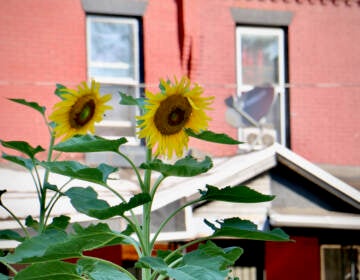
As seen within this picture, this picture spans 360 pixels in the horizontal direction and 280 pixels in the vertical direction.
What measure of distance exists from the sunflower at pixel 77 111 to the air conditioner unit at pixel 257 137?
587 centimetres

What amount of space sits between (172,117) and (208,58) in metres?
6.34

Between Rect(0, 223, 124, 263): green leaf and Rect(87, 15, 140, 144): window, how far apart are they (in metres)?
6.00

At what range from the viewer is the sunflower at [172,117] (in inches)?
70.4

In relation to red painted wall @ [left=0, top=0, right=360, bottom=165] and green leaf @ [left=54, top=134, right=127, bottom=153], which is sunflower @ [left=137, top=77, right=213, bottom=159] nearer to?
green leaf @ [left=54, top=134, right=127, bottom=153]

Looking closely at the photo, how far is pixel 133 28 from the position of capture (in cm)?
806

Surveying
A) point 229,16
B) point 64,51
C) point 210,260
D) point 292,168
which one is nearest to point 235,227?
point 210,260

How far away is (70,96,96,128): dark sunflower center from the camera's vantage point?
2.03m

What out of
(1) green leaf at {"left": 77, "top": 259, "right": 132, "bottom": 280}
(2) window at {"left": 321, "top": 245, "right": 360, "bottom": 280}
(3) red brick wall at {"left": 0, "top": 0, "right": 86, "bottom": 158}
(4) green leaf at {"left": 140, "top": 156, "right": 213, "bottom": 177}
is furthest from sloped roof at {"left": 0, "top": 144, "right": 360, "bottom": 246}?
(4) green leaf at {"left": 140, "top": 156, "right": 213, "bottom": 177}

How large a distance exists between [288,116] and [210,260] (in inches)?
274

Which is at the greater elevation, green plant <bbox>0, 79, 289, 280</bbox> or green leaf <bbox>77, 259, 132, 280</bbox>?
green plant <bbox>0, 79, 289, 280</bbox>

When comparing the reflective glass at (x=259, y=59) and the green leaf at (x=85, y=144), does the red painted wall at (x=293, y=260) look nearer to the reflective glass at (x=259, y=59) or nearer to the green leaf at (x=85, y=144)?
the reflective glass at (x=259, y=59)

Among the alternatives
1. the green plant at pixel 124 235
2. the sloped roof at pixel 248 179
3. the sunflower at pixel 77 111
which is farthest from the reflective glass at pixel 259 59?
the green plant at pixel 124 235

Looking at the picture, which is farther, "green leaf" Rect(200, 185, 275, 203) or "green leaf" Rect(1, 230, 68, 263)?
"green leaf" Rect(200, 185, 275, 203)

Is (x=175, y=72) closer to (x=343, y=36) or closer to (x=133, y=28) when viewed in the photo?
(x=133, y=28)
